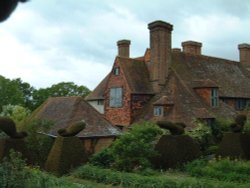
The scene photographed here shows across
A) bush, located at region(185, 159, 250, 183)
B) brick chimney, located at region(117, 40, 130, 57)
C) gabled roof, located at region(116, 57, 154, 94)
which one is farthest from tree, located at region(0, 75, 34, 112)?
bush, located at region(185, 159, 250, 183)

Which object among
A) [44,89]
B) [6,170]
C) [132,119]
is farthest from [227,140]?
[44,89]

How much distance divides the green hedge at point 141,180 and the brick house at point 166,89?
477 inches

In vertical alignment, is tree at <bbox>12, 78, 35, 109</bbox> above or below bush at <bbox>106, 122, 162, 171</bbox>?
above

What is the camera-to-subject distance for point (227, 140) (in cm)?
2203

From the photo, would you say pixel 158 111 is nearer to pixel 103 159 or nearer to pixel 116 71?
pixel 116 71

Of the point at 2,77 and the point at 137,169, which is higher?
the point at 2,77

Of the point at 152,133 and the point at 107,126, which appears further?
the point at 107,126

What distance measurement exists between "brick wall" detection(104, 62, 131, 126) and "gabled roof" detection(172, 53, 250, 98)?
15.7 ft

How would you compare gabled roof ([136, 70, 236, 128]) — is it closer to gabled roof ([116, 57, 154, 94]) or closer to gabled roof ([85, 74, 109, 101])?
gabled roof ([116, 57, 154, 94])

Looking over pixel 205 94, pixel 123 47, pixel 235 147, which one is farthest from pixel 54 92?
pixel 235 147

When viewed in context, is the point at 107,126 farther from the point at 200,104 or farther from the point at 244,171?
the point at 244,171

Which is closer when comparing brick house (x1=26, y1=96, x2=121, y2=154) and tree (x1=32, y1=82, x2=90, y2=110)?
brick house (x1=26, y1=96, x2=121, y2=154)

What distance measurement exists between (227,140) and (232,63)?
66.5 ft

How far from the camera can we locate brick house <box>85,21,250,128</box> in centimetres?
3018
